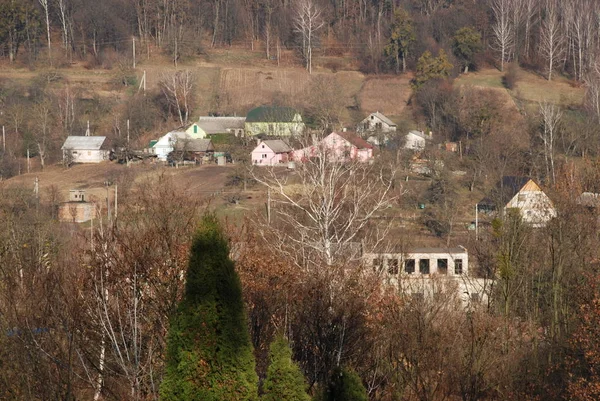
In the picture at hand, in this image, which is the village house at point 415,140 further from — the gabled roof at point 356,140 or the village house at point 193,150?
the village house at point 193,150

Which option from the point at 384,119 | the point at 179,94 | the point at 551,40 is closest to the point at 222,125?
the point at 179,94

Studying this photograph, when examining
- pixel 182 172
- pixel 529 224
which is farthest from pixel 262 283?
pixel 182 172

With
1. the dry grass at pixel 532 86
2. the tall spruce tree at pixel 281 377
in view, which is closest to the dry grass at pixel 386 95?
the dry grass at pixel 532 86

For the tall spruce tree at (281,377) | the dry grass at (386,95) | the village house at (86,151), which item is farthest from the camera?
the dry grass at (386,95)

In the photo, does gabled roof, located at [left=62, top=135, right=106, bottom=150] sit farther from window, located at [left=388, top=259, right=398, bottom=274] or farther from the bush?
window, located at [left=388, top=259, right=398, bottom=274]

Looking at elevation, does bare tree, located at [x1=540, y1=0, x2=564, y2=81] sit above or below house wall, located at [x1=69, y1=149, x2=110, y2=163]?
above

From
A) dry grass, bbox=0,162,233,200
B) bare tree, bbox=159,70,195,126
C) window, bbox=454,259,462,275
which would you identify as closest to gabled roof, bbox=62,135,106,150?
dry grass, bbox=0,162,233,200

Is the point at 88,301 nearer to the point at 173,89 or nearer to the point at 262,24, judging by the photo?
the point at 173,89
